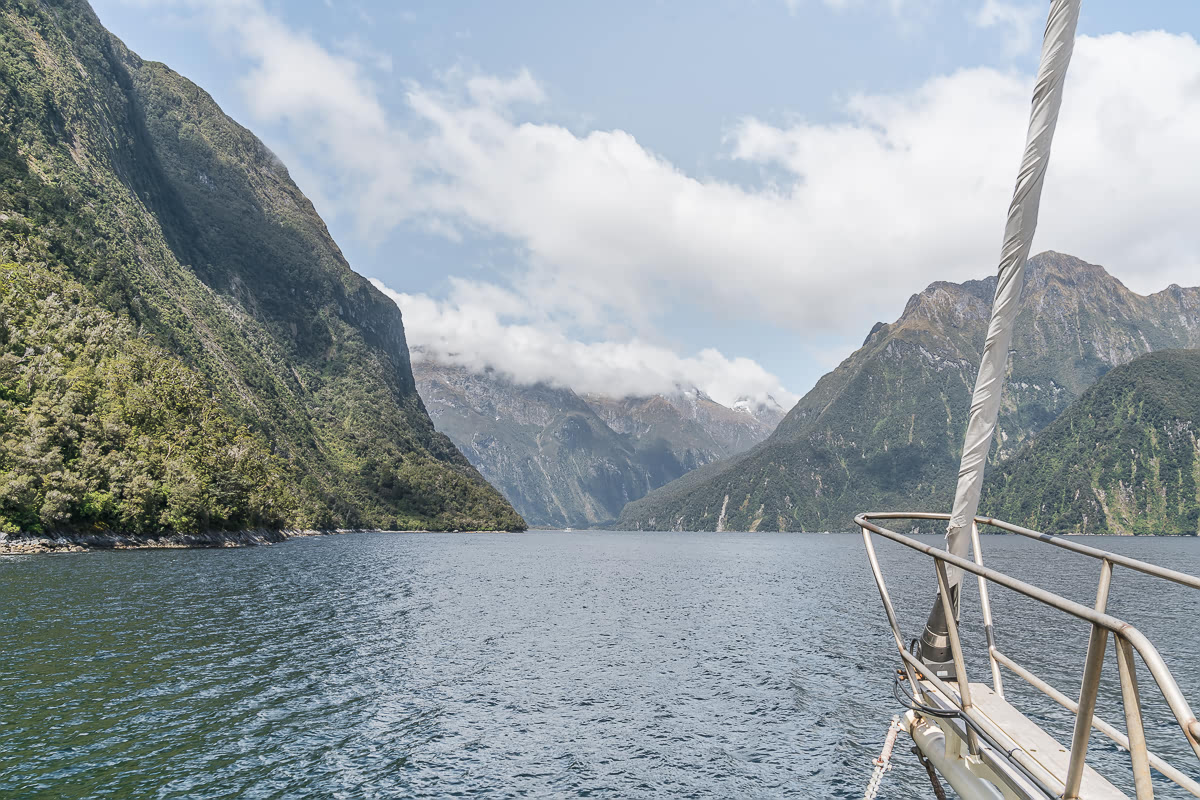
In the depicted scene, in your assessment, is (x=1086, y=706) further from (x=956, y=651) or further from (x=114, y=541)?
(x=114, y=541)

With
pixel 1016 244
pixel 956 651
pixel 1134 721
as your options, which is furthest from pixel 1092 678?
pixel 1016 244

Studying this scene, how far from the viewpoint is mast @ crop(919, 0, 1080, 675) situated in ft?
39.3

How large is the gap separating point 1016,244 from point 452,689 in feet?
118

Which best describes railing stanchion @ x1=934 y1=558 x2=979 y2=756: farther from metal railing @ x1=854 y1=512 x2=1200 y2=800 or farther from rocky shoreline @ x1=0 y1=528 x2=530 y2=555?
rocky shoreline @ x1=0 y1=528 x2=530 y2=555

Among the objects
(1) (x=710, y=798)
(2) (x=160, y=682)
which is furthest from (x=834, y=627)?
(2) (x=160, y=682)

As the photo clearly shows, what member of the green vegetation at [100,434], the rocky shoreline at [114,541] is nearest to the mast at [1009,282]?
the green vegetation at [100,434]

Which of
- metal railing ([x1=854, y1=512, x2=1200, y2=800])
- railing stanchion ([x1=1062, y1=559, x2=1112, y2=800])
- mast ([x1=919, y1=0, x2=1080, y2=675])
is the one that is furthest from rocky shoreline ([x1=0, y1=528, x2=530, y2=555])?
railing stanchion ([x1=1062, y1=559, x2=1112, y2=800])

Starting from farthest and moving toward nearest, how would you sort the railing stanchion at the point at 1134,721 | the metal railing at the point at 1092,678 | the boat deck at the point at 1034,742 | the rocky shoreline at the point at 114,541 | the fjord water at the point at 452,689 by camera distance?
the rocky shoreline at the point at 114,541 < the fjord water at the point at 452,689 < the boat deck at the point at 1034,742 < the railing stanchion at the point at 1134,721 < the metal railing at the point at 1092,678

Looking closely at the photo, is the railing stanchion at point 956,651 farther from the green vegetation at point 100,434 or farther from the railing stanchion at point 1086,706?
the green vegetation at point 100,434

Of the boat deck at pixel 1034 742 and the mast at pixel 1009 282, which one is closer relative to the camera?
the boat deck at pixel 1034 742

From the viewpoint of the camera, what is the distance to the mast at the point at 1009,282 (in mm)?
11992

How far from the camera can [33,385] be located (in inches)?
4542

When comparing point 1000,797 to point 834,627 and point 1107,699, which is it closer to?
point 1107,699

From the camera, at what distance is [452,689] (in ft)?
125
